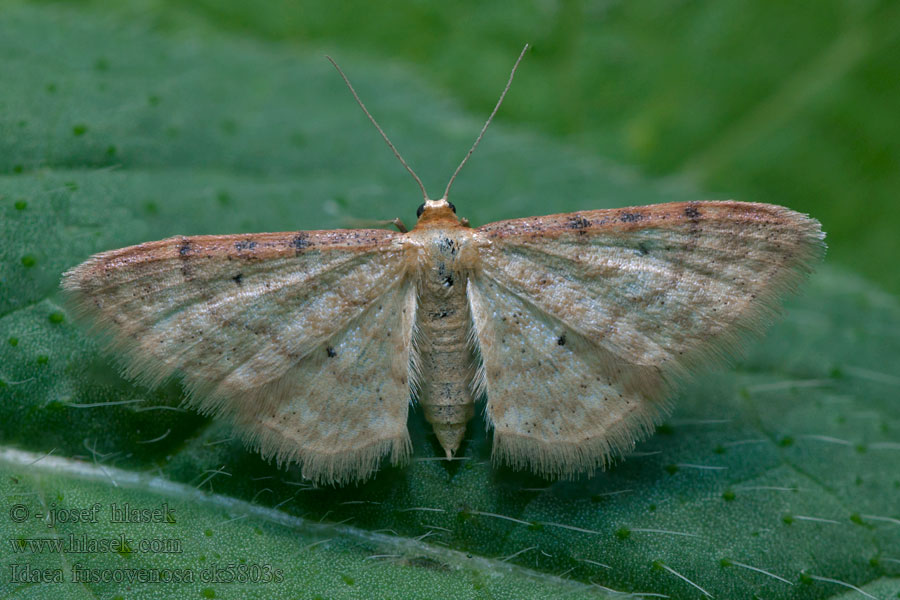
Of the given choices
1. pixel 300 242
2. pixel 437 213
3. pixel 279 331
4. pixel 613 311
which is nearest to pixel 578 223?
pixel 613 311

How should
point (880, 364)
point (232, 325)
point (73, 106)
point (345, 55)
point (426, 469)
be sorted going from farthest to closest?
1. point (345, 55)
2. point (880, 364)
3. point (73, 106)
4. point (426, 469)
5. point (232, 325)

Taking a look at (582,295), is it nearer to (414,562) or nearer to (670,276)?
(670,276)

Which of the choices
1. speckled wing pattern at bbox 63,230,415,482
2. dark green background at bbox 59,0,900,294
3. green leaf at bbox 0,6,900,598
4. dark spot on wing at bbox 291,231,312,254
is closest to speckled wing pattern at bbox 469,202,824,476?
green leaf at bbox 0,6,900,598

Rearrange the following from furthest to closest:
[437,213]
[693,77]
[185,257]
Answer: [693,77] < [437,213] < [185,257]

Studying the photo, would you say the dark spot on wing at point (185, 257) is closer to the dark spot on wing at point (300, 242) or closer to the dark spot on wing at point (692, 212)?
the dark spot on wing at point (300, 242)

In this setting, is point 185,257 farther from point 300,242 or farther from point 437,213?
point 437,213

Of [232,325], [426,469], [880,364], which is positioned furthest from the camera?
[880,364]

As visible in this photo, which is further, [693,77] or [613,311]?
[693,77]

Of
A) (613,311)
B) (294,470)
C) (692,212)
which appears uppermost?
(692,212)

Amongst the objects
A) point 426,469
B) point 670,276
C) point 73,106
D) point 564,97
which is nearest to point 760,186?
point 564,97
